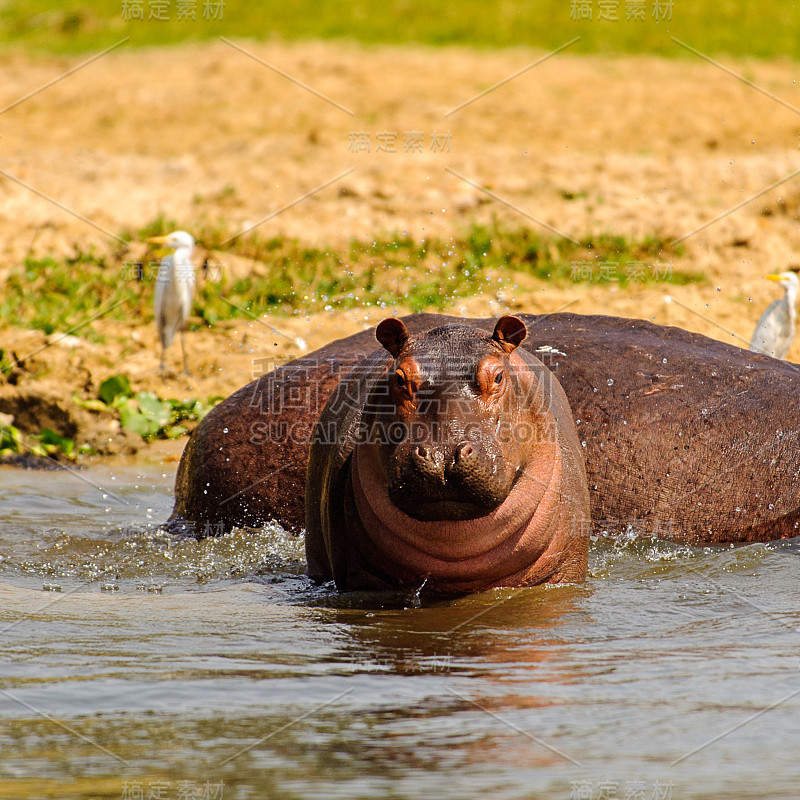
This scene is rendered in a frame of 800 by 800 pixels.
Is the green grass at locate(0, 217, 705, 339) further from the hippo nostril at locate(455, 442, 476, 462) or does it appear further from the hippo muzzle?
the hippo nostril at locate(455, 442, 476, 462)

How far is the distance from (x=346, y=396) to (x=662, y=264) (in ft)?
20.5

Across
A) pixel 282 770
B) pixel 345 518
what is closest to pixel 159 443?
pixel 345 518

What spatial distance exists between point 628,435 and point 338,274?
5.36 metres

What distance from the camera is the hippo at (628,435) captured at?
18.7 feet

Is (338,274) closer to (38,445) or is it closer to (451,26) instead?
(38,445)

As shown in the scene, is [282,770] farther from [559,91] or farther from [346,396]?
[559,91]

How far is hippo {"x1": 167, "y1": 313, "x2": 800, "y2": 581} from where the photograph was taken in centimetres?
571

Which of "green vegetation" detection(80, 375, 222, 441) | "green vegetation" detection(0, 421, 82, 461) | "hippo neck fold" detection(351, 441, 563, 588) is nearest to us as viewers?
"hippo neck fold" detection(351, 441, 563, 588)

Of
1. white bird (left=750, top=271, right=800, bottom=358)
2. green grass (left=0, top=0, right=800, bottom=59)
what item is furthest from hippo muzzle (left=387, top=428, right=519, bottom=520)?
green grass (left=0, top=0, right=800, bottom=59)

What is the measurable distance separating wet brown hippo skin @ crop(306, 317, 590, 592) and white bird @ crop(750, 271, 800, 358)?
4.53m

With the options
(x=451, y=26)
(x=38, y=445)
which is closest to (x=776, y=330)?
(x=38, y=445)

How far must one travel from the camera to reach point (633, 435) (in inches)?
227

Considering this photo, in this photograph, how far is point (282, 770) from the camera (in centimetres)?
297

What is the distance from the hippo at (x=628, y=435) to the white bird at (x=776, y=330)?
286 centimetres
